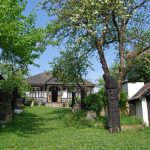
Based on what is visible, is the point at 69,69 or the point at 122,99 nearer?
the point at 122,99

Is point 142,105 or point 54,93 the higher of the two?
point 54,93

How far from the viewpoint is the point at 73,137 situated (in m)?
23.3

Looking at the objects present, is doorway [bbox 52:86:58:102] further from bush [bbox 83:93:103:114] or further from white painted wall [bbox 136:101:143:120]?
white painted wall [bbox 136:101:143:120]

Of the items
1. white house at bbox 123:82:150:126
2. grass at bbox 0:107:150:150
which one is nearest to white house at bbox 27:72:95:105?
white house at bbox 123:82:150:126

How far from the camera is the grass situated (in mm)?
18781

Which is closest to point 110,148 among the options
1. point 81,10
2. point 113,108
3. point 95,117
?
point 113,108

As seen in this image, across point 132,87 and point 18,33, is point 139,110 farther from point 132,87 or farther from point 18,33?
point 18,33

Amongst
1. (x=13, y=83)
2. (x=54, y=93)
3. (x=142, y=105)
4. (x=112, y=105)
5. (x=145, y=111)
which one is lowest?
(x=145, y=111)

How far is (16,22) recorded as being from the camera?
24.8 m

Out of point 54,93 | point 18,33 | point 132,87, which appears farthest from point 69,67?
point 54,93

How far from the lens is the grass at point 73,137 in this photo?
1878cm

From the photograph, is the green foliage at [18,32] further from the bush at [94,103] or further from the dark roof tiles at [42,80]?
the dark roof tiles at [42,80]

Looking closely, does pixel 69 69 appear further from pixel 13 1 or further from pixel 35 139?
pixel 35 139

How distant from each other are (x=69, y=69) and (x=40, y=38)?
18814mm
